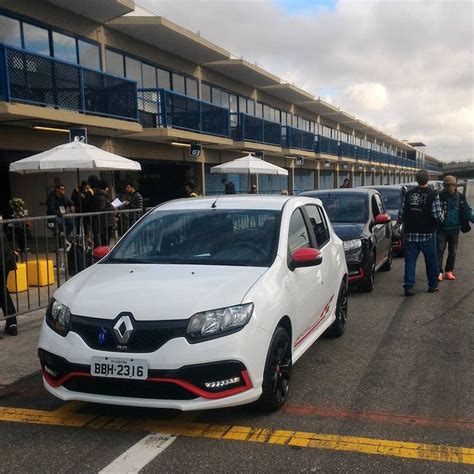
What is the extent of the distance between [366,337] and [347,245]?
7.94 ft

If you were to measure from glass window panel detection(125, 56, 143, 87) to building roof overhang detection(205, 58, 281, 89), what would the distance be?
16.0ft

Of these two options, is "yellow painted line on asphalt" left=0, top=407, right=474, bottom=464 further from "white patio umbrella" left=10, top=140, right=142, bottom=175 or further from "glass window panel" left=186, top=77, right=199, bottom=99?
"glass window panel" left=186, top=77, right=199, bottom=99

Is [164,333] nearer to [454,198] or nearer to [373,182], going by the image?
[454,198]

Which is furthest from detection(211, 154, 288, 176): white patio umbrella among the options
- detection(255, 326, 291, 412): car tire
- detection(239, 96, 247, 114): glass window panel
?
detection(255, 326, 291, 412): car tire

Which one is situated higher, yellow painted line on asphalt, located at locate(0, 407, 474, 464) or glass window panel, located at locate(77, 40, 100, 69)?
glass window panel, located at locate(77, 40, 100, 69)

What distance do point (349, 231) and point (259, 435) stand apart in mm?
5447

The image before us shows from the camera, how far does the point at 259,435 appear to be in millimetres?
3682

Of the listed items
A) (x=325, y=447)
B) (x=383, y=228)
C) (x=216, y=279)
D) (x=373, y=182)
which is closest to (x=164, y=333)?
(x=216, y=279)

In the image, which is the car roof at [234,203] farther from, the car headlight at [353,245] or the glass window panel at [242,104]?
the glass window panel at [242,104]

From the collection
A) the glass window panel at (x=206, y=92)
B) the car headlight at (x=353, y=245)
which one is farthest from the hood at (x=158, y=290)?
the glass window panel at (x=206, y=92)

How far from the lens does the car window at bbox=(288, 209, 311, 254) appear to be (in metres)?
4.77

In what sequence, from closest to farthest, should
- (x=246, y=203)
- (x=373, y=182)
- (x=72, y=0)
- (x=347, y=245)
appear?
(x=246, y=203) → (x=347, y=245) → (x=72, y=0) → (x=373, y=182)

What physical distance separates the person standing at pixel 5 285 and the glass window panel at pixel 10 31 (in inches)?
326

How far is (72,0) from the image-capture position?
13.9 meters
